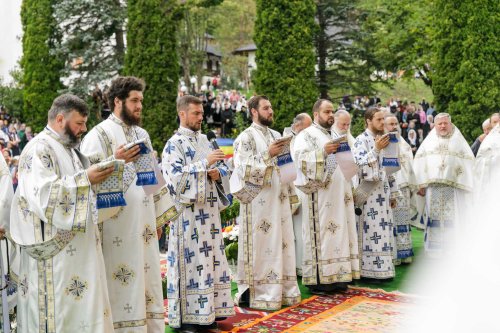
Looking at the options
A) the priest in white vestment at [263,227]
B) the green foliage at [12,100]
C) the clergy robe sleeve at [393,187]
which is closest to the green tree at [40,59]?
the green foliage at [12,100]

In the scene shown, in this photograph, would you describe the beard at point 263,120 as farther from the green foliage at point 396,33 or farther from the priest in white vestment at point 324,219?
the green foliage at point 396,33

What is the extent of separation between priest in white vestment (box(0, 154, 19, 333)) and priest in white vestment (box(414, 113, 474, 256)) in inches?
255

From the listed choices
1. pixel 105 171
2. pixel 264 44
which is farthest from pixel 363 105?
pixel 105 171

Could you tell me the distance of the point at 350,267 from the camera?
789cm

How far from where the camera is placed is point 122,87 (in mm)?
5402

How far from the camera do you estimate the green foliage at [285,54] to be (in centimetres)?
1725

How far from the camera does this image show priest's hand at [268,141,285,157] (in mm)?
6863

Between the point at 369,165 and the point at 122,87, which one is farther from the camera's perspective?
the point at 369,165

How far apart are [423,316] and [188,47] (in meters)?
29.4

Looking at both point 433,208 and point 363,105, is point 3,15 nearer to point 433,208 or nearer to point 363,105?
point 363,105

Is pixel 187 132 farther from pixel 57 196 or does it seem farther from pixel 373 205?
pixel 373 205

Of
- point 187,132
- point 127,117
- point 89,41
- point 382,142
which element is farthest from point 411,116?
point 127,117

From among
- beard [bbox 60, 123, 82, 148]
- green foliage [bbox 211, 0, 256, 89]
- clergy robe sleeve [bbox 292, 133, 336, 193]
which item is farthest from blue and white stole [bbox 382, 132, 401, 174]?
green foliage [bbox 211, 0, 256, 89]

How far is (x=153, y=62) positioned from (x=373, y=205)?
13111 mm
